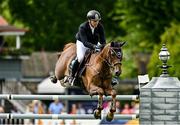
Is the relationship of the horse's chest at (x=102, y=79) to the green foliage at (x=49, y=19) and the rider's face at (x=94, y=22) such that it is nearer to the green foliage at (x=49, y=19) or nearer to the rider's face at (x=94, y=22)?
the rider's face at (x=94, y=22)

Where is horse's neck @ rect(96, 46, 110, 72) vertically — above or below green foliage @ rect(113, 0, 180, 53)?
below

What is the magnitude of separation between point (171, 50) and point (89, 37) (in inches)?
994

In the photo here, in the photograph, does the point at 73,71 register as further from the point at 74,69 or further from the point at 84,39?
the point at 84,39

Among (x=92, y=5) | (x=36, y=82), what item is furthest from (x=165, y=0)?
(x=92, y=5)

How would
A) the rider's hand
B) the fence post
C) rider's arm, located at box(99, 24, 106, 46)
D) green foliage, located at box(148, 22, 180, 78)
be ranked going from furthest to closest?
green foliage, located at box(148, 22, 180, 78) < rider's arm, located at box(99, 24, 106, 46) < the rider's hand < the fence post

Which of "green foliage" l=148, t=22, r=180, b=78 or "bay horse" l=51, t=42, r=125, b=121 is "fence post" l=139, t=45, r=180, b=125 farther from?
"green foliage" l=148, t=22, r=180, b=78

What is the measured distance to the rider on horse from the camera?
19.7 m

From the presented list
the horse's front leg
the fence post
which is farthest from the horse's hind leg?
the fence post

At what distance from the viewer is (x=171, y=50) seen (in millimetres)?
45000

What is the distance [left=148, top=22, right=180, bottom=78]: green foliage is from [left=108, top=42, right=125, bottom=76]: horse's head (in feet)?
70.9

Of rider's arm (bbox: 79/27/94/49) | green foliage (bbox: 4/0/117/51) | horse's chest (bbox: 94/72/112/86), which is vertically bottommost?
horse's chest (bbox: 94/72/112/86)

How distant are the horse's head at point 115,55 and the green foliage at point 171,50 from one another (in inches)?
850

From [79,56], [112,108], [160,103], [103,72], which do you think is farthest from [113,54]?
[79,56]

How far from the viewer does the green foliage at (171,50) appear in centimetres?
4208
